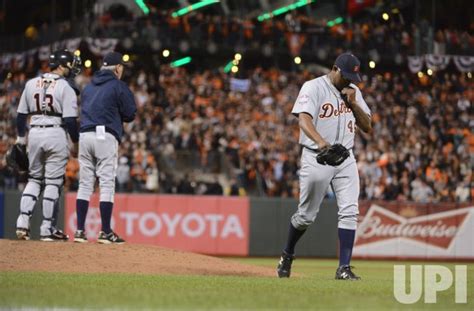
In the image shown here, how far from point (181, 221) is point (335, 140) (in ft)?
35.0

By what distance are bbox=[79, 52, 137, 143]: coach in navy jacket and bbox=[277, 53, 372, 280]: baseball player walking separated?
7.84 ft

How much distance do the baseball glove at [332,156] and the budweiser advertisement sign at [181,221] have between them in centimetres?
1078

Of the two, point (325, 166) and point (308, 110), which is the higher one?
point (308, 110)

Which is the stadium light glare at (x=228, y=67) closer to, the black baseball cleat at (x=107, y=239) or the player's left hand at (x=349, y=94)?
the black baseball cleat at (x=107, y=239)

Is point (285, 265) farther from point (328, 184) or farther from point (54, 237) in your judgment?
point (54, 237)

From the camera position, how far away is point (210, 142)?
22.8m

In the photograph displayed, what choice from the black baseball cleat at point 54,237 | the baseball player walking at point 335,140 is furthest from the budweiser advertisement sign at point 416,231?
the baseball player walking at point 335,140

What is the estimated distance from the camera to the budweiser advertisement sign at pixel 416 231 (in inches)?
779

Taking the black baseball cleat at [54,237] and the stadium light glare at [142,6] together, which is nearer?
the black baseball cleat at [54,237]

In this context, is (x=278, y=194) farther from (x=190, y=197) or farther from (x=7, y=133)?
(x=7, y=133)

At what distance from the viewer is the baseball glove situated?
8.56 metres

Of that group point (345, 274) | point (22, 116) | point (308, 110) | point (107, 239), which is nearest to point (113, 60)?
point (22, 116)

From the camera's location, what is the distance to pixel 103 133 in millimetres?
10461

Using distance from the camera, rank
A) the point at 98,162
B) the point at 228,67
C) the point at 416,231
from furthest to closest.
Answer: the point at 228,67 < the point at 416,231 < the point at 98,162
